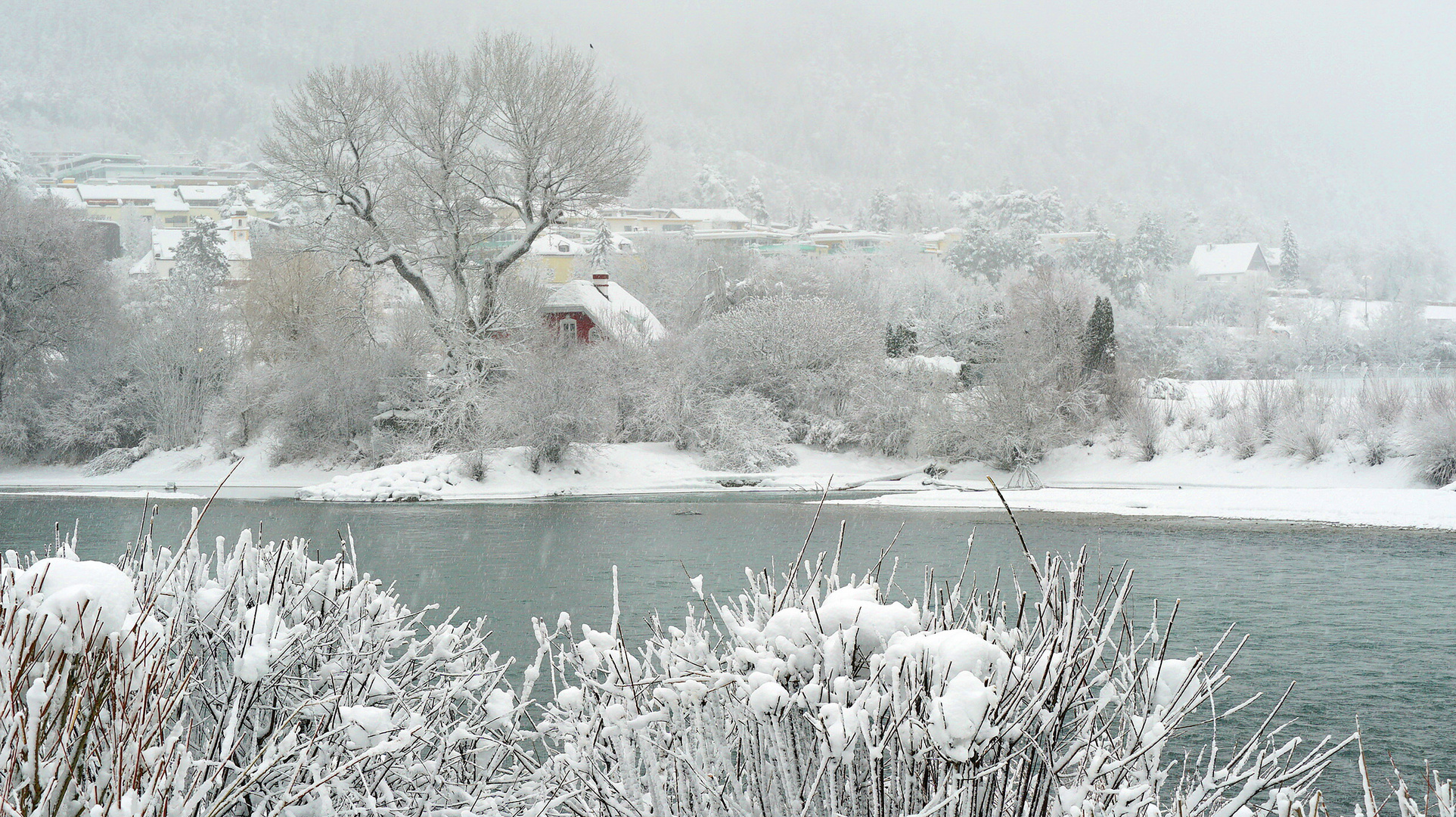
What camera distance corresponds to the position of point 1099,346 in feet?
103

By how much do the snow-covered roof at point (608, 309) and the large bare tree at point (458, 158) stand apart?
4631mm

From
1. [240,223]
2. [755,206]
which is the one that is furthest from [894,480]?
[755,206]

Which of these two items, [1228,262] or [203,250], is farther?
[1228,262]

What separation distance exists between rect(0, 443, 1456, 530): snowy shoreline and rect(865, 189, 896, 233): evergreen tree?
66.4m

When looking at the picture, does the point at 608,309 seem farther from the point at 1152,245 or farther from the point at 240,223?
the point at 240,223

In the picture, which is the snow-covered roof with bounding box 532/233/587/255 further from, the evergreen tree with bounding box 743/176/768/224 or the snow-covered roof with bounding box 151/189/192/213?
the snow-covered roof with bounding box 151/189/192/213

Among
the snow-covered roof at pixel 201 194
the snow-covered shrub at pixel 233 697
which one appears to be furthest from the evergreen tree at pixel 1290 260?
the snow-covered roof at pixel 201 194

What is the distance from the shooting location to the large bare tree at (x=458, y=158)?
28.8 m

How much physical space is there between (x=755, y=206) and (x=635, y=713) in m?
99.1

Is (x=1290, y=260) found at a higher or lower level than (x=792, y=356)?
higher

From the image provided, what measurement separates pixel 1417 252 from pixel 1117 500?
7583 cm

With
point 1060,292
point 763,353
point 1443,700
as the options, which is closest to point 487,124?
point 763,353

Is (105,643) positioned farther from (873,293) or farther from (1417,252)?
(1417,252)

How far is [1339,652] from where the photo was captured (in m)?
10.4
